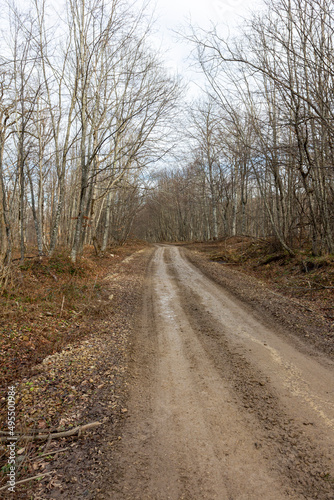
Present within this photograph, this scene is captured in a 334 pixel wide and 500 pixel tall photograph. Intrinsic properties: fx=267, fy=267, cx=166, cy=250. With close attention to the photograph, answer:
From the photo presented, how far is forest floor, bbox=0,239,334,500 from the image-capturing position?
2211 millimetres

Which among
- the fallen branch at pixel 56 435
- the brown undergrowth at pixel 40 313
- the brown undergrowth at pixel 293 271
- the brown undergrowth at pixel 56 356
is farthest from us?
the brown undergrowth at pixel 293 271

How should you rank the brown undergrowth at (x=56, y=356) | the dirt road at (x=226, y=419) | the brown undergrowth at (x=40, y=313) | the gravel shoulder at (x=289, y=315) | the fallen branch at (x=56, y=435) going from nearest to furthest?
the dirt road at (x=226, y=419)
the fallen branch at (x=56, y=435)
the brown undergrowth at (x=56, y=356)
the brown undergrowth at (x=40, y=313)
the gravel shoulder at (x=289, y=315)

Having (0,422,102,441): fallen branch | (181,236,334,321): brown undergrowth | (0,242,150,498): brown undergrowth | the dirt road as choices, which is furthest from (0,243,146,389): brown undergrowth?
(181,236,334,321): brown undergrowth

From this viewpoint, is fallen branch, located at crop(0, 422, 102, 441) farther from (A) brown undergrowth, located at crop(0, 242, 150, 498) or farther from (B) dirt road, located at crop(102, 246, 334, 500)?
(B) dirt road, located at crop(102, 246, 334, 500)

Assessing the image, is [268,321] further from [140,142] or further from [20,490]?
[140,142]

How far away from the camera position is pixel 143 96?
38.3 feet

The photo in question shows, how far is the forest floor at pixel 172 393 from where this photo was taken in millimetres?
2211

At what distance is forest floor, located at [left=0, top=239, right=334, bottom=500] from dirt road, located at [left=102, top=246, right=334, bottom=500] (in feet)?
0.04

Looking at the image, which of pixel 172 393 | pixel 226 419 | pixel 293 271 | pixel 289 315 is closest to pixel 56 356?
pixel 172 393

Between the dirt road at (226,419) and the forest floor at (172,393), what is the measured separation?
0.5 inches

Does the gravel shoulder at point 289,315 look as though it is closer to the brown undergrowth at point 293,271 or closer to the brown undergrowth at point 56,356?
the brown undergrowth at point 293,271

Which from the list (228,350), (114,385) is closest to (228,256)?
(228,350)

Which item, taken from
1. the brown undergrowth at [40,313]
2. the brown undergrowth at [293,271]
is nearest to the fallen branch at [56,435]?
the brown undergrowth at [40,313]

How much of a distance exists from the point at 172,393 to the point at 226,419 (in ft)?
2.50
